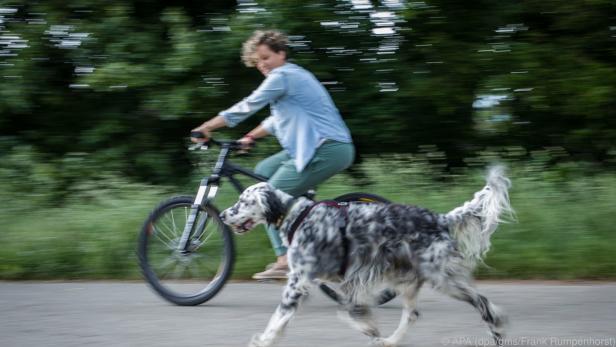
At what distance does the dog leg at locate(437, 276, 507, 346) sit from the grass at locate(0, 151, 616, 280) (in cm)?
205

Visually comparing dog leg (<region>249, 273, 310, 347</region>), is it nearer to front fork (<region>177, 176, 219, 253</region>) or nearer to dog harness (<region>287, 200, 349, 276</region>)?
dog harness (<region>287, 200, 349, 276</region>)

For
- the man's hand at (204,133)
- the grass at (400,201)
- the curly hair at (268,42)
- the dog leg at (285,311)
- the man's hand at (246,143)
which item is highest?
the curly hair at (268,42)

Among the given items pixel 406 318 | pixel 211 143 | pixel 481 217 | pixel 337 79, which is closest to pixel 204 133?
pixel 211 143

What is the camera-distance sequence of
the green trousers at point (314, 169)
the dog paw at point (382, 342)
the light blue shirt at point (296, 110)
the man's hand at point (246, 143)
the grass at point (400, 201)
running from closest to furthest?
the dog paw at point (382, 342), the light blue shirt at point (296, 110), the green trousers at point (314, 169), the man's hand at point (246, 143), the grass at point (400, 201)

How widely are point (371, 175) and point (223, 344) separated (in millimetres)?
4419

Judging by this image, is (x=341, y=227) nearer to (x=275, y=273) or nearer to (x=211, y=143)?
(x=275, y=273)

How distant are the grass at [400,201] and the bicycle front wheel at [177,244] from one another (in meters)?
0.76

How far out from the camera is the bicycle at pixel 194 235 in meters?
6.15

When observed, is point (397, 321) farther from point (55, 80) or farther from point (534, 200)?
point (55, 80)

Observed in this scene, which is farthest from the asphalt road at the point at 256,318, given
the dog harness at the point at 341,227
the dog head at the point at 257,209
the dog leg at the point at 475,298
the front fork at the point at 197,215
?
the dog head at the point at 257,209

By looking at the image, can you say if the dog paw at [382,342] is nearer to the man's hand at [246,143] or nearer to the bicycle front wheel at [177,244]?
the bicycle front wheel at [177,244]

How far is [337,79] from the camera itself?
11.5 m

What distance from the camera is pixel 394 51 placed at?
11.5 m

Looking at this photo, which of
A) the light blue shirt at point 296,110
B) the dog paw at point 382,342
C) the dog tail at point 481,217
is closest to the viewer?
the dog tail at point 481,217
